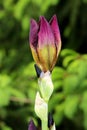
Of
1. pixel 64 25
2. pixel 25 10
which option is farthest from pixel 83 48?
pixel 25 10

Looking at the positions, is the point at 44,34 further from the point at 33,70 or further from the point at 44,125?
the point at 33,70

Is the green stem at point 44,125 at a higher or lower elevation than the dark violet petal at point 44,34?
lower

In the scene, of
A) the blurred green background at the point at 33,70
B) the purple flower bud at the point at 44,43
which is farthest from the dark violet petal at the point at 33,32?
the blurred green background at the point at 33,70

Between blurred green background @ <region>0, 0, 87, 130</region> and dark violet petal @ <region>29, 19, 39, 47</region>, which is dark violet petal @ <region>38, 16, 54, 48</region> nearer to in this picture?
dark violet petal @ <region>29, 19, 39, 47</region>

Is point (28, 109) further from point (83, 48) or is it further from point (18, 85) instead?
point (83, 48)

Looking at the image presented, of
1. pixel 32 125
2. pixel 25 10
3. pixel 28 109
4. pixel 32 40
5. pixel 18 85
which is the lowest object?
pixel 28 109

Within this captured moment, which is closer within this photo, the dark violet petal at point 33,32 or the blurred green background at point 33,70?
the dark violet petal at point 33,32

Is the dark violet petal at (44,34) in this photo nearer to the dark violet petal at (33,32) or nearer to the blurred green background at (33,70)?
the dark violet petal at (33,32)
